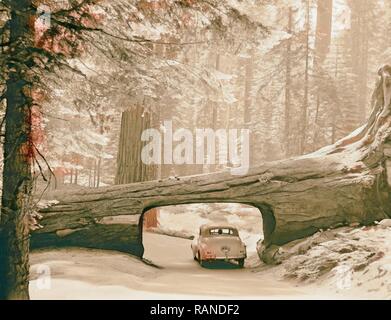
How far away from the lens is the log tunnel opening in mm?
14756

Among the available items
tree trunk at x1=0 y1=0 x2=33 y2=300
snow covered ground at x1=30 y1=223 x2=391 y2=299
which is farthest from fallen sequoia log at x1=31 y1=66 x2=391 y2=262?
tree trunk at x1=0 y1=0 x2=33 y2=300

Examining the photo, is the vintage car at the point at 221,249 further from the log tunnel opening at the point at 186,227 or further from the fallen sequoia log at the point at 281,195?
the fallen sequoia log at the point at 281,195

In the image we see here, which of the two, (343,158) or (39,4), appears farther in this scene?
(343,158)

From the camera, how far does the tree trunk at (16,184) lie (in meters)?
7.07

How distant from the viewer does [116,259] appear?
1189cm

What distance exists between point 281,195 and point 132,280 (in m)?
4.82

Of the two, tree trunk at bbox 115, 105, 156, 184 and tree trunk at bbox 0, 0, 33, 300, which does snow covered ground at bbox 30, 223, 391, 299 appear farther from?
tree trunk at bbox 115, 105, 156, 184

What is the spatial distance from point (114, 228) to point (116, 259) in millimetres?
1029

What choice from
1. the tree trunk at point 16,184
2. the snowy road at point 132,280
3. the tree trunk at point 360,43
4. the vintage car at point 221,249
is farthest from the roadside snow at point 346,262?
the tree trunk at point 360,43

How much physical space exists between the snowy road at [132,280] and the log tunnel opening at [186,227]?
1446 mm

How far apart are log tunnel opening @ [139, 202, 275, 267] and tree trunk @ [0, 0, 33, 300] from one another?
5943 mm

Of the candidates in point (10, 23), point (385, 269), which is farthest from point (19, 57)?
point (385, 269)
